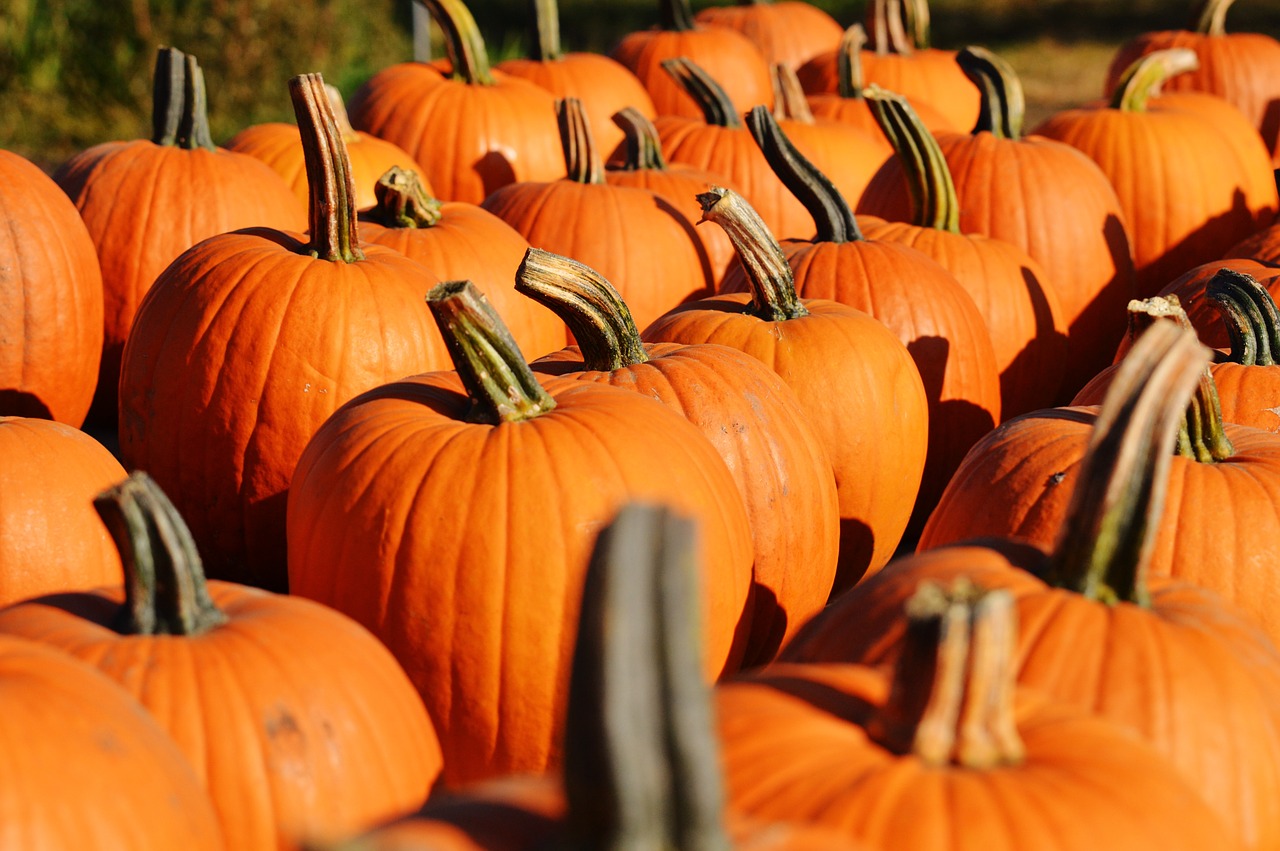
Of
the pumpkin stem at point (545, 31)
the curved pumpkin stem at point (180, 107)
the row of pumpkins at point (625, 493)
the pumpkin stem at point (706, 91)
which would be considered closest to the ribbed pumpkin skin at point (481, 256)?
the row of pumpkins at point (625, 493)

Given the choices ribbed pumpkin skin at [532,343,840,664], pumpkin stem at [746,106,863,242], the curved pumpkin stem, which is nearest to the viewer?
ribbed pumpkin skin at [532,343,840,664]

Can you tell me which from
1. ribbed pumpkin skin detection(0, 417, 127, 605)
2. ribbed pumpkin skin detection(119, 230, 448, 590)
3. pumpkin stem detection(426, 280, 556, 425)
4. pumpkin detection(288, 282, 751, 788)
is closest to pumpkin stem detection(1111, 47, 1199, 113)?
ribbed pumpkin skin detection(119, 230, 448, 590)

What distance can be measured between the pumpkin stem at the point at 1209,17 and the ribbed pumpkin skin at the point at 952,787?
20.1 ft

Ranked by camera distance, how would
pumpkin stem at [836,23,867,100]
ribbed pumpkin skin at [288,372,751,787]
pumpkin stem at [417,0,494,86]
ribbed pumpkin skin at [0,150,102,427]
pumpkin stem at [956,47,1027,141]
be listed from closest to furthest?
ribbed pumpkin skin at [288,372,751,787] → ribbed pumpkin skin at [0,150,102,427] → pumpkin stem at [956,47,1027,141] → pumpkin stem at [417,0,494,86] → pumpkin stem at [836,23,867,100]

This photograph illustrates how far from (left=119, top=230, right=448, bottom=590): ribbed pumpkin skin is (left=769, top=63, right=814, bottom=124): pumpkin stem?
7.88 feet

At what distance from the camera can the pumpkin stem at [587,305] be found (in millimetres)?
2559

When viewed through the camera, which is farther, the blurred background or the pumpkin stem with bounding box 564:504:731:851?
the blurred background

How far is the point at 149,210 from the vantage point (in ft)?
12.1

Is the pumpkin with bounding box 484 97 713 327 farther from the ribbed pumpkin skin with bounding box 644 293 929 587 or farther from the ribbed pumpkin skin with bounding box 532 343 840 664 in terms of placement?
the ribbed pumpkin skin with bounding box 532 343 840 664

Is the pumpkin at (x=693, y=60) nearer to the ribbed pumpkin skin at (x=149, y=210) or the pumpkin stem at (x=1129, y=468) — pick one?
the ribbed pumpkin skin at (x=149, y=210)

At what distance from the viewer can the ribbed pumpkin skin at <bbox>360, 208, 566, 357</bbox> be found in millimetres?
3482

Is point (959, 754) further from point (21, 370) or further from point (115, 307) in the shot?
point (115, 307)

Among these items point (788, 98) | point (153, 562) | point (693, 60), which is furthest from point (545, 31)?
point (153, 562)

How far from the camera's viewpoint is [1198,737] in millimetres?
1600
